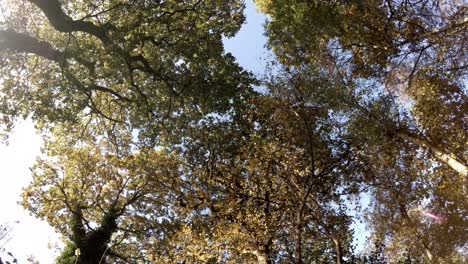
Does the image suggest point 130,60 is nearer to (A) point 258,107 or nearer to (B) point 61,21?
(B) point 61,21

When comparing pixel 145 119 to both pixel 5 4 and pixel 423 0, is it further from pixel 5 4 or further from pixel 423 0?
pixel 423 0

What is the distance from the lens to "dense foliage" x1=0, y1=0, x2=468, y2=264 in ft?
39.4

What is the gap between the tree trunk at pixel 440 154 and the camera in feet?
37.9

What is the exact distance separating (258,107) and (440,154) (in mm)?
6642

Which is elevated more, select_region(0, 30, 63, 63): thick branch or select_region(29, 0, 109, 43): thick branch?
select_region(29, 0, 109, 43): thick branch

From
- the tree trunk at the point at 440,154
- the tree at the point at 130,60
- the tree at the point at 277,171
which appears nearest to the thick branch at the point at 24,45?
the tree at the point at 130,60

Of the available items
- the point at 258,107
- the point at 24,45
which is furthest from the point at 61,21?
the point at 258,107

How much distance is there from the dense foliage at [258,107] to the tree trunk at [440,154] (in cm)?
8

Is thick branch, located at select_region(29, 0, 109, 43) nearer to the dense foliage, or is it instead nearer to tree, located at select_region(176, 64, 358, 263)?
the dense foliage

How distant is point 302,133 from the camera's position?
1516 centimetres

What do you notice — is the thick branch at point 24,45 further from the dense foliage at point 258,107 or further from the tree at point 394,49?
the tree at point 394,49

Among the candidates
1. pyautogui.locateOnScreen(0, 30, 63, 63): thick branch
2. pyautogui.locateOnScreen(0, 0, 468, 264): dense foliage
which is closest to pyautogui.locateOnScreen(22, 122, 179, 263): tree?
pyautogui.locateOnScreen(0, 0, 468, 264): dense foliage

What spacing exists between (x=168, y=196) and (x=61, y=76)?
976cm

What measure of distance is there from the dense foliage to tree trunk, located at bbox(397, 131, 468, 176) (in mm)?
80
